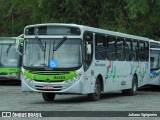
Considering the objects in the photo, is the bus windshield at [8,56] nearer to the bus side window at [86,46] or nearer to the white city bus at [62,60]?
the white city bus at [62,60]

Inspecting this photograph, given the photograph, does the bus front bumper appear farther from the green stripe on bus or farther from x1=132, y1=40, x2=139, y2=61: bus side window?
x1=132, y1=40, x2=139, y2=61: bus side window

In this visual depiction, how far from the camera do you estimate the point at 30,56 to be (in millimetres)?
19328

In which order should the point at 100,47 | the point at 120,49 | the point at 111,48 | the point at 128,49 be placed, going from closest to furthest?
the point at 100,47
the point at 111,48
the point at 120,49
the point at 128,49

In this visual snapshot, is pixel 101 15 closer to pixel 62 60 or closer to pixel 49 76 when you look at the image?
pixel 62 60

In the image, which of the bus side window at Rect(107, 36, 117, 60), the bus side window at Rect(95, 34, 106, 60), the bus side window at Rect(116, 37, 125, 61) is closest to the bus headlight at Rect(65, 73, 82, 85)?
the bus side window at Rect(95, 34, 106, 60)

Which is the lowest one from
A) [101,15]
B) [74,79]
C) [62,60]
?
[74,79]

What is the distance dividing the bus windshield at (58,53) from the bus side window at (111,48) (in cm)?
279

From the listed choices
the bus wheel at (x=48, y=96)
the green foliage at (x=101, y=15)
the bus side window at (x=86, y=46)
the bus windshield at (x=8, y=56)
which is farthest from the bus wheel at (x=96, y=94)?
the bus windshield at (x=8, y=56)

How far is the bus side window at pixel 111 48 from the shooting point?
21531 millimetres

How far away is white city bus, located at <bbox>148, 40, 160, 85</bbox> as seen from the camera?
94.4 ft

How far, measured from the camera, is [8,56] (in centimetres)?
3366

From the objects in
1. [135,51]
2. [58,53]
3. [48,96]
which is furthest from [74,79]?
[135,51]

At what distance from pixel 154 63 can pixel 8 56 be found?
30.9ft

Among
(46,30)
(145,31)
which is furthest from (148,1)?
(46,30)
